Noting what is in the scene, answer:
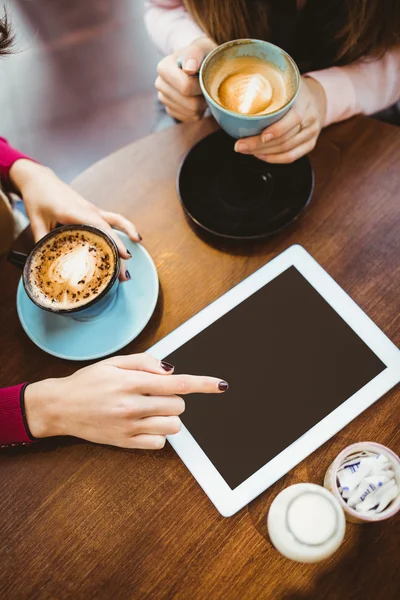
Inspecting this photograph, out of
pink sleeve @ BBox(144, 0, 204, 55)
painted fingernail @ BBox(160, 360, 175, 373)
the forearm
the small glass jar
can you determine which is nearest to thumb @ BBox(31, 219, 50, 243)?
the forearm

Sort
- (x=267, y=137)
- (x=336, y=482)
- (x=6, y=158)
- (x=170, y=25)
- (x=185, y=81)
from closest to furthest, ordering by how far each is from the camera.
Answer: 1. (x=336, y=482)
2. (x=267, y=137)
3. (x=185, y=81)
4. (x=6, y=158)
5. (x=170, y=25)

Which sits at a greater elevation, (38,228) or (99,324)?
(38,228)

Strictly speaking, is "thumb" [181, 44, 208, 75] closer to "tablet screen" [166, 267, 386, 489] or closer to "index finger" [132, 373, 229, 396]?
"tablet screen" [166, 267, 386, 489]

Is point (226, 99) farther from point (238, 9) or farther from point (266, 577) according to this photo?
point (266, 577)

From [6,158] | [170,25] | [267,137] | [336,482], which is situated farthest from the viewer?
[170,25]

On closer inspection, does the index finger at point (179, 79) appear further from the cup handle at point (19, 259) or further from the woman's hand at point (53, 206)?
the cup handle at point (19, 259)

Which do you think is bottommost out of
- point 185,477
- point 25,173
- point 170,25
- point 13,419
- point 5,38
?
point 185,477

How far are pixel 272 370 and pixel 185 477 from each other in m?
0.26

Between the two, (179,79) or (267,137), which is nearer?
(267,137)

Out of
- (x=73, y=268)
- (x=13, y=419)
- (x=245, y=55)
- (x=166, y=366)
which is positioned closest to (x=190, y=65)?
(x=245, y=55)

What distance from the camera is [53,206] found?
3.56 feet

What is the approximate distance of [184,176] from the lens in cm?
114

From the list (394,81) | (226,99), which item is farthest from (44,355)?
(394,81)

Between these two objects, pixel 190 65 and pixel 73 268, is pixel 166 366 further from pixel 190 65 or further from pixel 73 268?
Result: pixel 190 65
